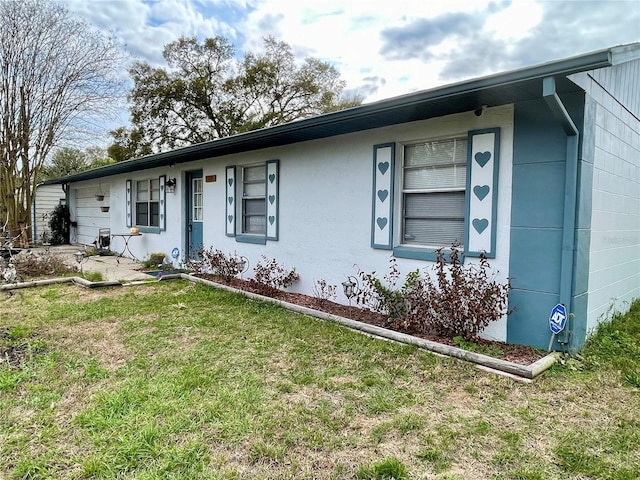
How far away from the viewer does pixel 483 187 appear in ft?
13.1

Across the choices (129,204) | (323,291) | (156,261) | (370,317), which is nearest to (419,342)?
(370,317)

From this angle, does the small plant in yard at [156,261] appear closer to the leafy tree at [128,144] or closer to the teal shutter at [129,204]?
the teal shutter at [129,204]

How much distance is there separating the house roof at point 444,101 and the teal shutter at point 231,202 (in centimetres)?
79

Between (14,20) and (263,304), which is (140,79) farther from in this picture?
(263,304)

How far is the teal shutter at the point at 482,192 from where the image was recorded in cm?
391

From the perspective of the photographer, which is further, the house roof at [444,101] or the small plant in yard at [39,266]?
the small plant in yard at [39,266]

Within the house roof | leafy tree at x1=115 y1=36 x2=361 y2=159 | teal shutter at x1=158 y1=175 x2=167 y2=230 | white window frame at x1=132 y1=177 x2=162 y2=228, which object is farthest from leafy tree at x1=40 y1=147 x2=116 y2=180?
the house roof

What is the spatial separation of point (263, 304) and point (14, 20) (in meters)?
11.1

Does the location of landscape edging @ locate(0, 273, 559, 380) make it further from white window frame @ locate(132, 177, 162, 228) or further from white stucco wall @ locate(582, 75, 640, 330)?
white window frame @ locate(132, 177, 162, 228)

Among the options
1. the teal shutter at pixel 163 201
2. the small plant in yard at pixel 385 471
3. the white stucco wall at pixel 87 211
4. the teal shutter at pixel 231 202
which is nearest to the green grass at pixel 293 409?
the small plant in yard at pixel 385 471

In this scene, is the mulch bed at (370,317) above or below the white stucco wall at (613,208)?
below

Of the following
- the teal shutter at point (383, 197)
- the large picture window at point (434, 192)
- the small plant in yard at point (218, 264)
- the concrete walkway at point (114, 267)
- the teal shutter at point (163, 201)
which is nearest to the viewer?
the large picture window at point (434, 192)

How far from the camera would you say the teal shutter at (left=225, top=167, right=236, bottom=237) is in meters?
7.16

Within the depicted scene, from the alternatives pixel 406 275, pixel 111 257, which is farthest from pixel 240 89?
pixel 406 275
